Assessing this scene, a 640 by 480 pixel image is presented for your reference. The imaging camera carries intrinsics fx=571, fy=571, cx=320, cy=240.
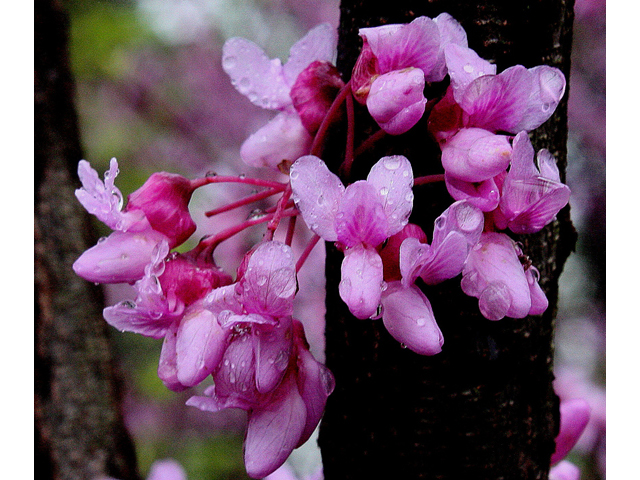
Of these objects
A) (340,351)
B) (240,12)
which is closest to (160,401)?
(240,12)

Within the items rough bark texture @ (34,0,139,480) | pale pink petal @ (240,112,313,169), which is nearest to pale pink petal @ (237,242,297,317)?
pale pink petal @ (240,112,313,169)

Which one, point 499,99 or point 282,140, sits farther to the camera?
point 282,140

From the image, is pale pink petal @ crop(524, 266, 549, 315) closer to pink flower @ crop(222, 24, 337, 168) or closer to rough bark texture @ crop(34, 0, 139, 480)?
pink flower @ crop(222, 24, 337, 168)

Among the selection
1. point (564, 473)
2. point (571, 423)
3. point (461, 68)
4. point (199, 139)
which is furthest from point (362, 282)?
point (199, 139)

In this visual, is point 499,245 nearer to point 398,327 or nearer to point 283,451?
point 398,327

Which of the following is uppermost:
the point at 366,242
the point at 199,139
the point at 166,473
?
the point at 366,242

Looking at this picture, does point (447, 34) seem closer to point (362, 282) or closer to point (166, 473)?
point (362, 282)

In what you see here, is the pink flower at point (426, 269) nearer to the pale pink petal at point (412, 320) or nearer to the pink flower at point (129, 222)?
the pale pink petal at point (412, 320)
